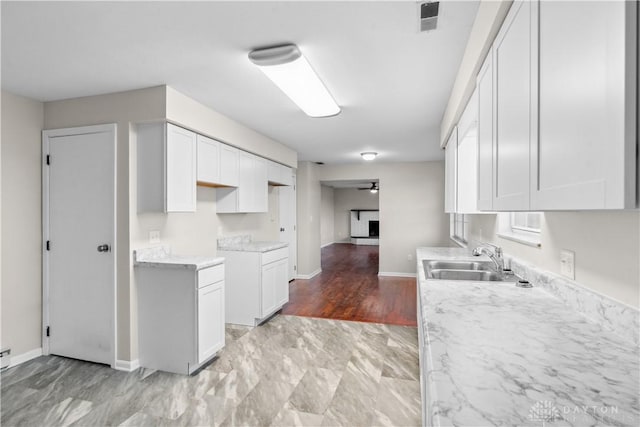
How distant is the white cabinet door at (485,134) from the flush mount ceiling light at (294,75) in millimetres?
1070

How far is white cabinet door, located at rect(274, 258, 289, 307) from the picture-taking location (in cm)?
430

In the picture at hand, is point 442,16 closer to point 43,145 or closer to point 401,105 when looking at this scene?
point 401,105

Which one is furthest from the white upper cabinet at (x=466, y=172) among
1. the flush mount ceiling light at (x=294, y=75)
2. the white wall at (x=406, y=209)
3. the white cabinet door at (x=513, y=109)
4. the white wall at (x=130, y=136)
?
the white wall at (x=406, y=209)

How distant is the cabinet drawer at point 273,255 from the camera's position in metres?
4.01

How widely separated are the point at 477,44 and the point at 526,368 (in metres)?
1.50

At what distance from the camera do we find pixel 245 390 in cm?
246

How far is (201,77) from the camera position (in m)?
2.53

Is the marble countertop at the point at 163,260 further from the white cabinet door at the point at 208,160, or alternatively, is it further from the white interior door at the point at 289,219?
the white interior door at the point at 289,219

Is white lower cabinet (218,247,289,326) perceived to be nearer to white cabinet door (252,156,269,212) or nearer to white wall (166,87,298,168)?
white cabinet door (252,156,269,212)

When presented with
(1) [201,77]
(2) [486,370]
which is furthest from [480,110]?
(1) [201,77]

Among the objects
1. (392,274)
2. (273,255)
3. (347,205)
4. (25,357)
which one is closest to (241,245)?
(273,255)

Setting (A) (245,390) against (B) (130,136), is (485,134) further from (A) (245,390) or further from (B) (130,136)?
(B) (130,136)

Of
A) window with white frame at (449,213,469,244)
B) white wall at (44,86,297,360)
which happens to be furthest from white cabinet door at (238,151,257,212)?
window with white frame at (449,213,469,244)

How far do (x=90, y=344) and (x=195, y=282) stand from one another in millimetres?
1176
